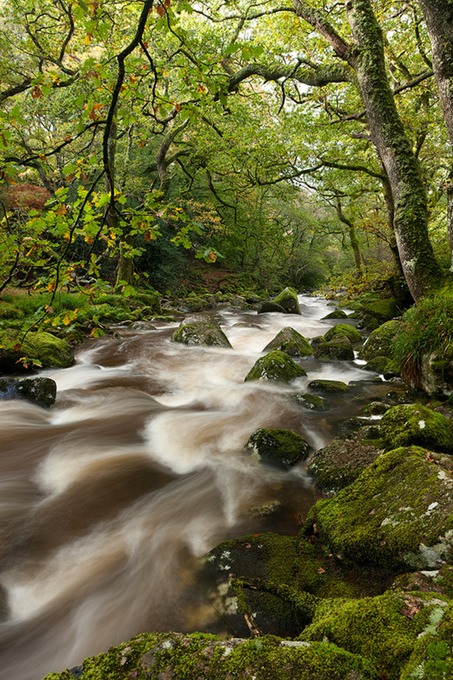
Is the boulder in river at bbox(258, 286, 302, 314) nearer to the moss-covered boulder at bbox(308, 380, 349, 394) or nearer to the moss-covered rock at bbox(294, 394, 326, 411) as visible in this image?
the moss-covered boulder at bbox(308, 380, 349, 394)

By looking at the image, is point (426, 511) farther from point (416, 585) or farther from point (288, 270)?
point (288, 270)

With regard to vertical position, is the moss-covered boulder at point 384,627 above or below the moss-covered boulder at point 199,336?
above

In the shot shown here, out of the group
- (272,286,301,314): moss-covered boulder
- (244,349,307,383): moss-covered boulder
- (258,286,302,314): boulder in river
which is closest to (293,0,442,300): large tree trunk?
(244,349,307,383): moss-covered boulder

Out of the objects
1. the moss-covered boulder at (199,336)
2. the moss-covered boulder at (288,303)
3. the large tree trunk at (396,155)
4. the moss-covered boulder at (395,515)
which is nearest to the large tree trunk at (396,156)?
the large tree trunk at (396,155)

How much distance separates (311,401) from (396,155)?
4574 millimetres

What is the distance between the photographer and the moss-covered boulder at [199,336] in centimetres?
1124

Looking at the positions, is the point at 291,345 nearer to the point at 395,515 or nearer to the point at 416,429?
the point at 416,429

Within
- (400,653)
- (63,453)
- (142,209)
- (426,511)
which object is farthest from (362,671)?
(63,453)

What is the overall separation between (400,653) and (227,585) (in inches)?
62.1

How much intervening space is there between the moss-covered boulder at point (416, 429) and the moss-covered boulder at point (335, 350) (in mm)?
5199

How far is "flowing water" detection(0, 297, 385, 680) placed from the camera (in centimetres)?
270

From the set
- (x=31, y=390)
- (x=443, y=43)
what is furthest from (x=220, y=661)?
(x=443, y=43)

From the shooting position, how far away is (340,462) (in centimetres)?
403

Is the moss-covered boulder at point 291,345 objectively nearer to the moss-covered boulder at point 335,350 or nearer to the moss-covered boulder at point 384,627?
the moss-covered boulder at point 335,350
